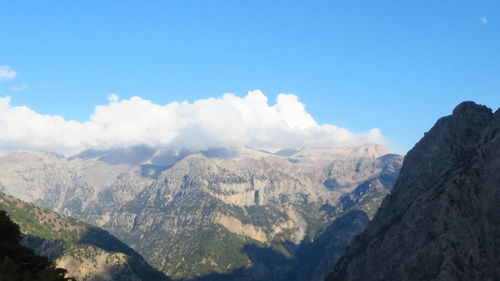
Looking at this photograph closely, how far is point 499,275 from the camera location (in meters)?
192

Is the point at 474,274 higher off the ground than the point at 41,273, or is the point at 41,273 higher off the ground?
the point at 474,274

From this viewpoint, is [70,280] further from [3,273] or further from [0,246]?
[3,273]

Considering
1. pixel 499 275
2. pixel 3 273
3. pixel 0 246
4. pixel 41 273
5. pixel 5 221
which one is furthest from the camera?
pixel 499 275

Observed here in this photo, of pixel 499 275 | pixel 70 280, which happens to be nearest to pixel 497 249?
pixel 499 275

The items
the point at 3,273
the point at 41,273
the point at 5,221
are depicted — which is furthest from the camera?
the point at 5,221

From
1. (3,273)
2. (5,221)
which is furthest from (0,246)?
(3,273)

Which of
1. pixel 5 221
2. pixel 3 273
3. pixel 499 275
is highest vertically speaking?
pixel 499 275

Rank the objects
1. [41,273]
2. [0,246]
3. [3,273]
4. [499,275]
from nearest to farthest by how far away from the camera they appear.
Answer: [3,273] → [41,273] → [0,246] → [499,275]

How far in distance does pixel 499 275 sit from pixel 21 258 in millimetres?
178955

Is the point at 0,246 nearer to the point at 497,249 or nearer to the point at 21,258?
the point at 21,258

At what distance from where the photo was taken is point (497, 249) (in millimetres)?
199250

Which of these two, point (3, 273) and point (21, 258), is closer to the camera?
point (3, 273)

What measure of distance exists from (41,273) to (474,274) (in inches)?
7274

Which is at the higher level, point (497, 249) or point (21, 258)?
point (497, 249)
